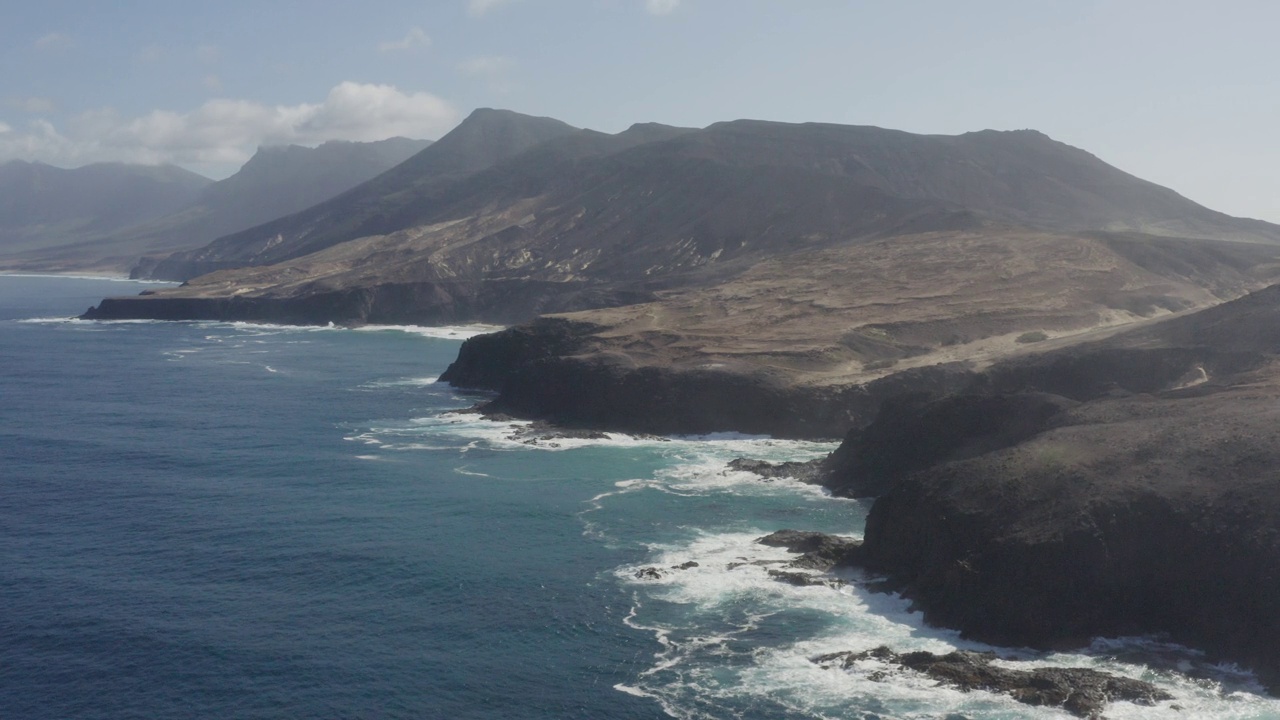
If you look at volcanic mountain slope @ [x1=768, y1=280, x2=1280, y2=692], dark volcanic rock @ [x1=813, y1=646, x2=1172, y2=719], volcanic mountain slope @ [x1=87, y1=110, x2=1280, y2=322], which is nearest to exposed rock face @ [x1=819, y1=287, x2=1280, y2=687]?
volcanic mountain slope @ [x1=768, y1=280, x2=1280, y2=692]

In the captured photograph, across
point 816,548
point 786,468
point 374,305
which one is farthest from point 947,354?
point 374,305

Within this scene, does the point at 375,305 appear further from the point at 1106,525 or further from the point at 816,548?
the point at 1106,525

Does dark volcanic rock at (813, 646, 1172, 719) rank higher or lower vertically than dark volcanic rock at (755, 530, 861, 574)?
lower

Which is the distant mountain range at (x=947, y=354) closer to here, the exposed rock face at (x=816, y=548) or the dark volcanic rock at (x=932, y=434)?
the dark volcanic rock at (x=932, y=434)

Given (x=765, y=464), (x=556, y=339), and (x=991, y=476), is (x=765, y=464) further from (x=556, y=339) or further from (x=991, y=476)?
(x=556, y=339)

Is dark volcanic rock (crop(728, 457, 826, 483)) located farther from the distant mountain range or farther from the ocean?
the ocean

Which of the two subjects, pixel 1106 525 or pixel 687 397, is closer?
pixel 1106 525
